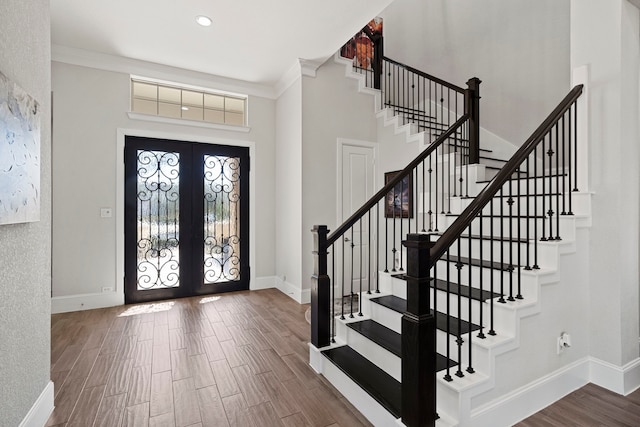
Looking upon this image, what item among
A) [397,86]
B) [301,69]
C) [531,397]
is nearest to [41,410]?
[531,397]

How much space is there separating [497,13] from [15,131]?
222 inches

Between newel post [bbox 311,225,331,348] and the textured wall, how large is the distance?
1720 mm

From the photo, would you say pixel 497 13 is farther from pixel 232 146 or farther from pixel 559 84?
pixel 232 146

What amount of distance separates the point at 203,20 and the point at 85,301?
11.7 ft

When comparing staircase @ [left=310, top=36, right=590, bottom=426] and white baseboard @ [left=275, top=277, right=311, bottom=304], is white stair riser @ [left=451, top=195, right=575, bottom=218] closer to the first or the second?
staircase @ [left=310, top=36, right=590, bottom=426]

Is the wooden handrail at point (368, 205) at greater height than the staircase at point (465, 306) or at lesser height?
greater

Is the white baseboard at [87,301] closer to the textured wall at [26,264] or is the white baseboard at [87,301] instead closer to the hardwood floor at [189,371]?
the hardwood floor at [189,371]

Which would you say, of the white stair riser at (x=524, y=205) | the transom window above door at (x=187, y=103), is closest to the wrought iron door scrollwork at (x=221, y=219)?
the transom window above door at (x=187, y=103)

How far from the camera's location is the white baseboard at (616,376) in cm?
222

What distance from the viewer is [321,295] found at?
8.17ft

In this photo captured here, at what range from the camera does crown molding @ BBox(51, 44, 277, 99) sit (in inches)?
152

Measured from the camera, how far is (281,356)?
2.75 m

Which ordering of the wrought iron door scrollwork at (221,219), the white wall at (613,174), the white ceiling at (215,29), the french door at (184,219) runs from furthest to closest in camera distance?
the wrought iron door scrollwork at (221,219), the french door at (184,219), the white ceiling at (215,29), the white wall at (613,174)

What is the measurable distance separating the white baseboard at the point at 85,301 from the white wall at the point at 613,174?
4961 mm
